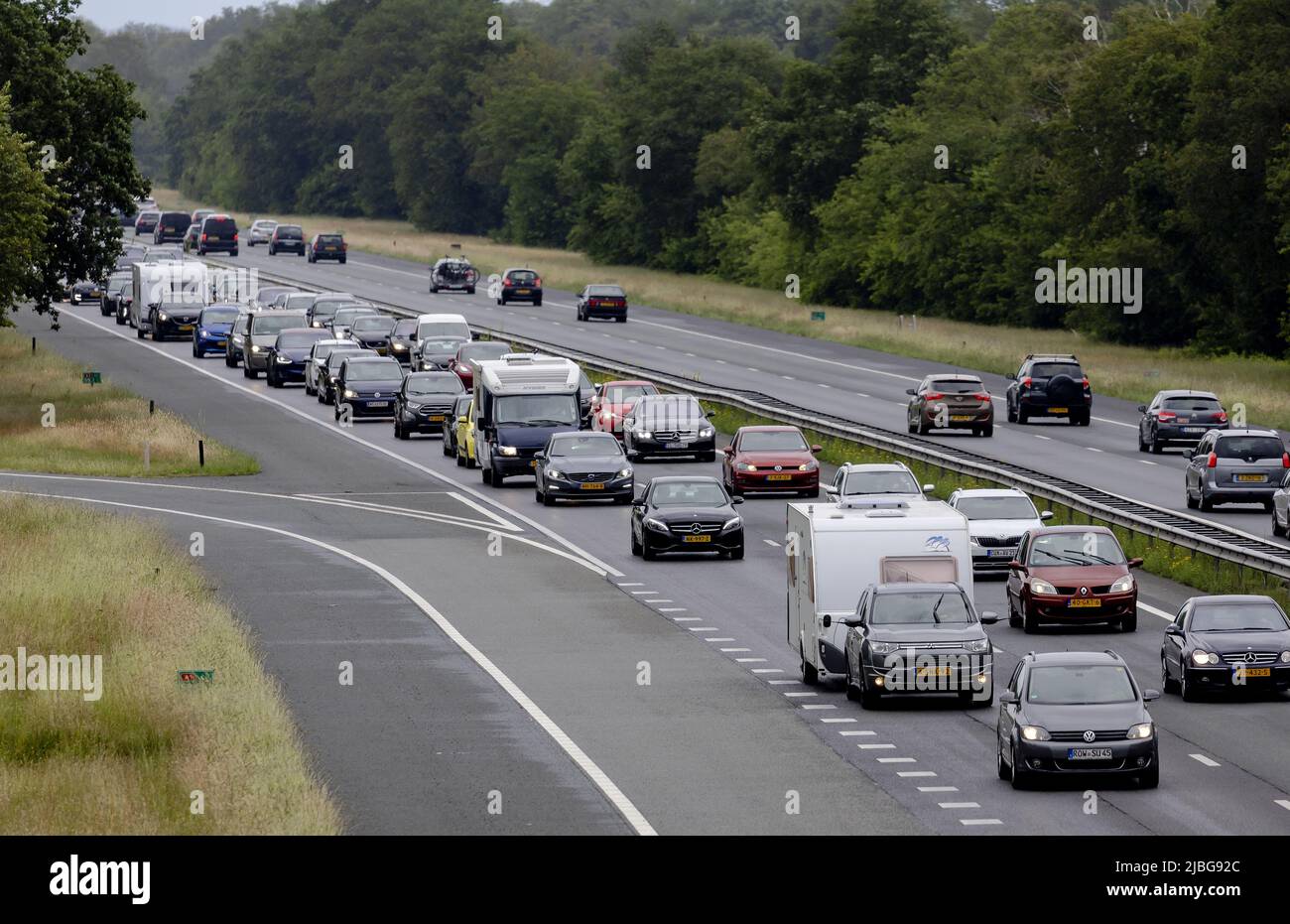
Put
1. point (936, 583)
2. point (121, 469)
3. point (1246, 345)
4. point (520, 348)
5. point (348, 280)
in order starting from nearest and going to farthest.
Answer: point (936, 583) → point (121, 469) → point (520, 348) → point (1246, 345) → point (348, 280)

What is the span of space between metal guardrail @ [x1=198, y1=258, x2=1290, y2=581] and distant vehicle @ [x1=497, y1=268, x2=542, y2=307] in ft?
132

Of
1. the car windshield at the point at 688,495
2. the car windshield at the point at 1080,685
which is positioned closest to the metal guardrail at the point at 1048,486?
the car windshield at the point at 688,495

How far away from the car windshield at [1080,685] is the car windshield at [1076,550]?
1029 cm

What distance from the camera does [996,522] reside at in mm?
40188

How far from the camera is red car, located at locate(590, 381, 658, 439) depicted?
6084 cm

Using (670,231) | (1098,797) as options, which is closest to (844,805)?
(1098,797)

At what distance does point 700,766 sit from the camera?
25125mm

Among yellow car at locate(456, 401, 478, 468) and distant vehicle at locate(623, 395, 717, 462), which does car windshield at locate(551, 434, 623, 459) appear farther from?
yellow car at locate(456, 401, 478, 468)

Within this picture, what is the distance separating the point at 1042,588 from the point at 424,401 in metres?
33.4

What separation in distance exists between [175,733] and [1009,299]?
85.7 m

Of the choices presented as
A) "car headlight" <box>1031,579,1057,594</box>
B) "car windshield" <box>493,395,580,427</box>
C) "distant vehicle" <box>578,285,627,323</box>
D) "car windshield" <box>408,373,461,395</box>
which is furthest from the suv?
"distant vehicle" <box>578,285,627,323</box>

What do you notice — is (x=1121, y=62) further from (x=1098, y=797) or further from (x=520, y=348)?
(x=1098, y=797)

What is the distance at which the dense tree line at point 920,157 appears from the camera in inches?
3440

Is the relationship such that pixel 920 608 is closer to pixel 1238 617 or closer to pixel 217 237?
pixel 1238 617
